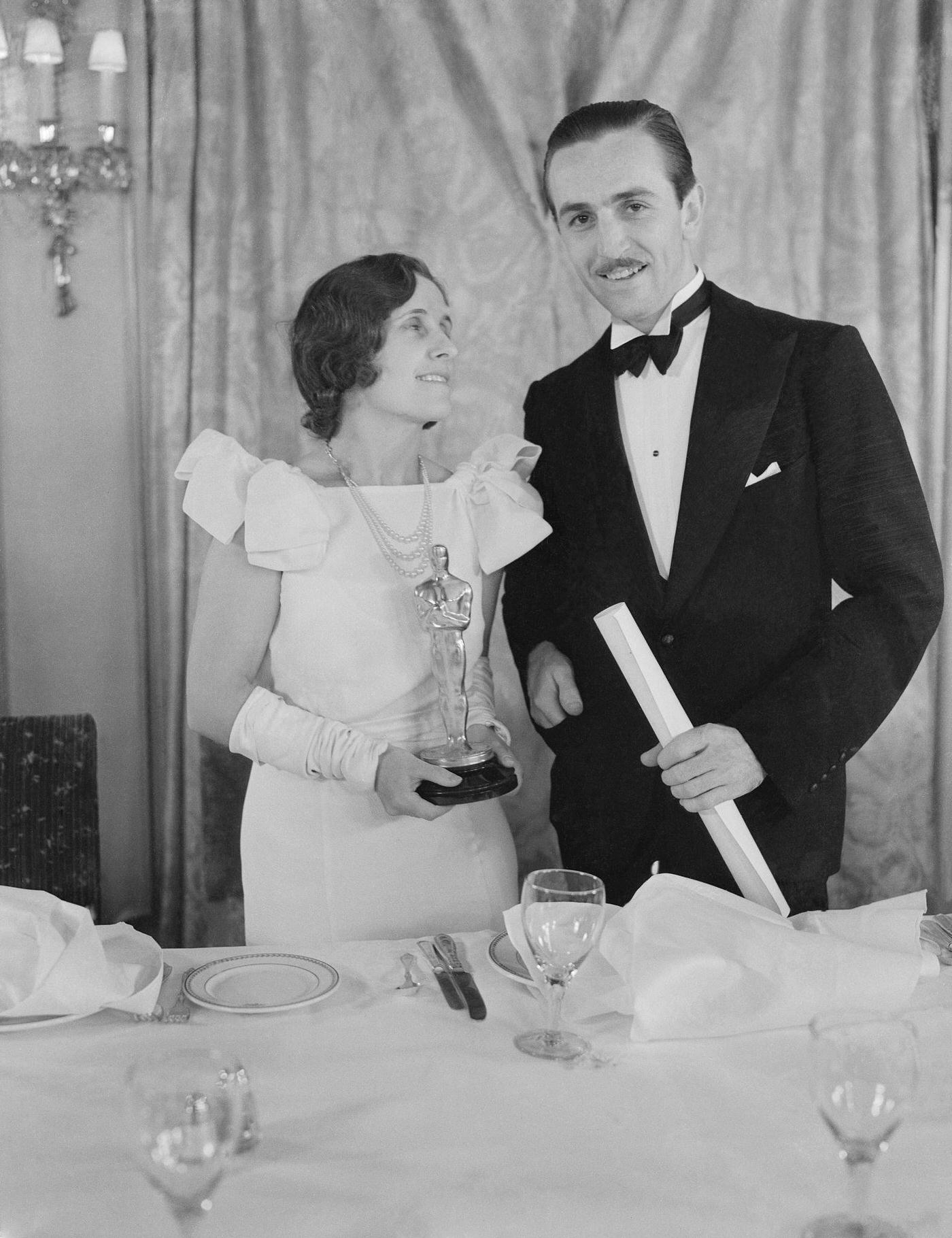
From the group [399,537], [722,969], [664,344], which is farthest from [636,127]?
[722,969]

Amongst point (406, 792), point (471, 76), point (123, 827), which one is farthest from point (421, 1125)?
point (471, 76)

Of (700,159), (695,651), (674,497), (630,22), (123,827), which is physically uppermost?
(630,22)

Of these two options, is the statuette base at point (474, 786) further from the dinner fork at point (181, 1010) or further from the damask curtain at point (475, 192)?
the damask curtain at point (475, 192)

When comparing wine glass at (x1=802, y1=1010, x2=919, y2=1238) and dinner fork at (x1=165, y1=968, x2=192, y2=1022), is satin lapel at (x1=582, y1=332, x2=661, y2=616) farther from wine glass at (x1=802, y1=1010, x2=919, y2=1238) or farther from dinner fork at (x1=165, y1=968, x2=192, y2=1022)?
wine glass at (x1=802, y1=1010, x2=919, y2=1238)

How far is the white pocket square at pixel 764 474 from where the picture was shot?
2.09m

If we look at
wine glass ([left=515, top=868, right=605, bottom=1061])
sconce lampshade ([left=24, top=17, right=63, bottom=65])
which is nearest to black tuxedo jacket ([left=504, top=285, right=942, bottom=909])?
wine glass ([left=515, top=868, right=605, bottom=1061])

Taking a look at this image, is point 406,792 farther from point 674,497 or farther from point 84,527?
point 84,527

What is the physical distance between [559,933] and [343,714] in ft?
3.37

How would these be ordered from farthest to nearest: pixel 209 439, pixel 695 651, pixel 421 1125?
pixel 209 439
pixel 695 651
pixel 421 1125

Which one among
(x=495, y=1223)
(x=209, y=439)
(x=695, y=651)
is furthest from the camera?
(x=209, y=439)

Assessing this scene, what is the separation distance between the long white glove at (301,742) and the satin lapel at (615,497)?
52 cm

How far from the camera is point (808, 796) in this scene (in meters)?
2.08

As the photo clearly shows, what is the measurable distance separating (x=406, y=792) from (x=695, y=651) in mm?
563

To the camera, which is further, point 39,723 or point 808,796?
point 39,723
